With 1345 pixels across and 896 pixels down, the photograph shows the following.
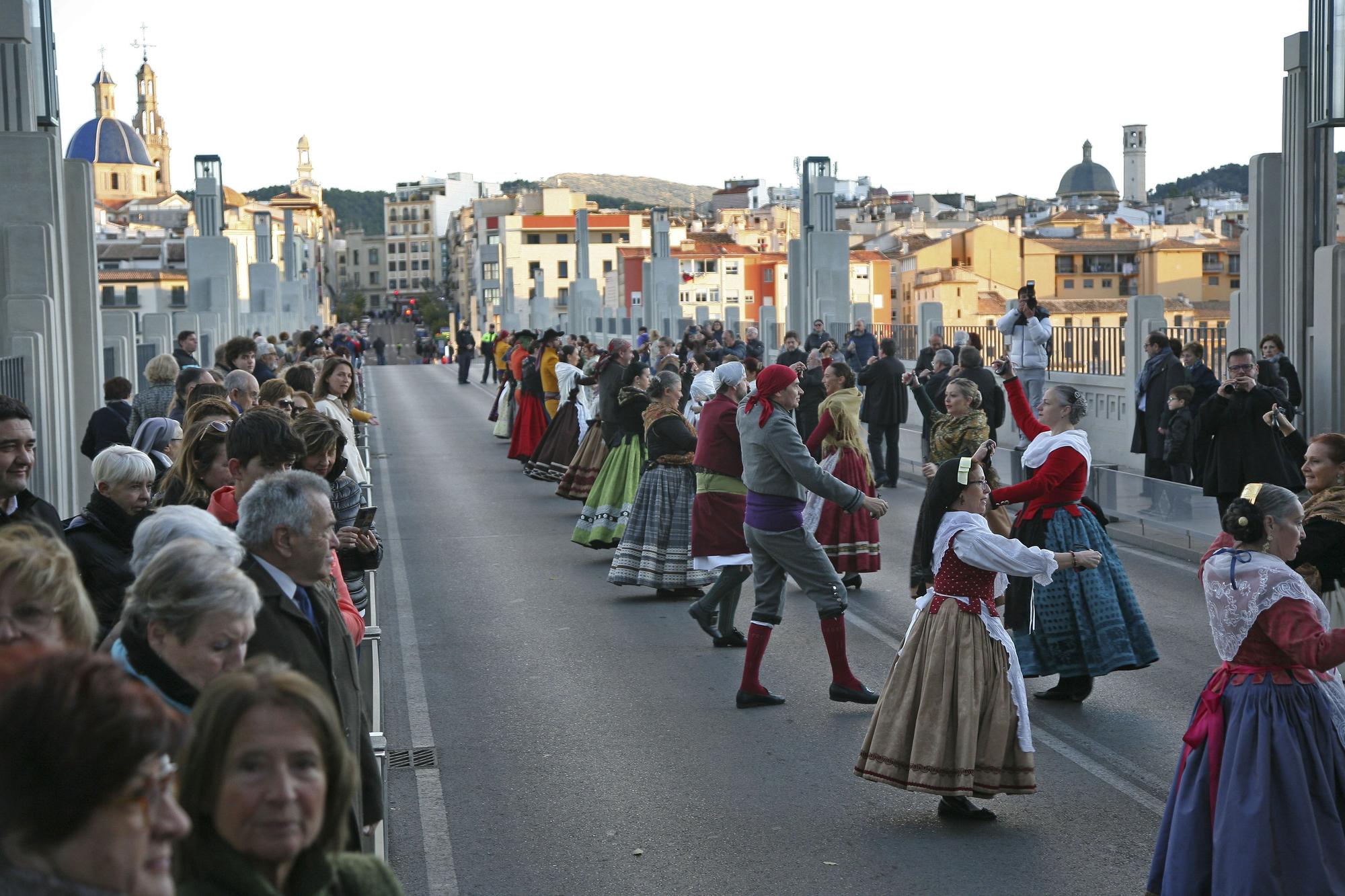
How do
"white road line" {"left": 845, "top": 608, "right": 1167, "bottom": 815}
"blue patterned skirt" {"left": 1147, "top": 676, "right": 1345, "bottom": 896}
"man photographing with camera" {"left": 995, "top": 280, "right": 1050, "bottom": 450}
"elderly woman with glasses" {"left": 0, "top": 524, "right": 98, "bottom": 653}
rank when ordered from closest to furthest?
"elderly woman with glasses" {"left": 0, "top": 524, "right": 98, "bottom": 653}
"blue patterned skirt" {"left": 1147, "top": 676, "right": 1345, "bottom": 896}
"white road line" {"left": 845, "top": 608, "right": 1167, "bottom": 815}
"man photographing with camera" {"left": 995, "top": 280, "right": 1050, "bottom": 450}

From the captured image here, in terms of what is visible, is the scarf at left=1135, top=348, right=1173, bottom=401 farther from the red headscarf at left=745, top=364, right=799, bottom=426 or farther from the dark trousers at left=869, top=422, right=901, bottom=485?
the red headscarf at left=745, top=364, right=799, bottom=426

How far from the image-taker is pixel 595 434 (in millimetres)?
16266

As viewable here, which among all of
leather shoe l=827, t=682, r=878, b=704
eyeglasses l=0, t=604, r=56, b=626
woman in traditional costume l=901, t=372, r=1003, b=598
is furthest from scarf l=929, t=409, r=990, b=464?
eyeglasses l=0, t=604, r=56, b=626

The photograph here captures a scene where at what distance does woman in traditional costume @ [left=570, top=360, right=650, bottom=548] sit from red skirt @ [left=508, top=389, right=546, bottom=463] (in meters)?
7.41

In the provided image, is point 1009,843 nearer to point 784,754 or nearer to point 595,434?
point 784,754

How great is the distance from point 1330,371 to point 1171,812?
10.7m

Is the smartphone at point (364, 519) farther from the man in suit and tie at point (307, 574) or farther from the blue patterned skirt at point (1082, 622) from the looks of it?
the blue patterned skirt at point (1082, 622)

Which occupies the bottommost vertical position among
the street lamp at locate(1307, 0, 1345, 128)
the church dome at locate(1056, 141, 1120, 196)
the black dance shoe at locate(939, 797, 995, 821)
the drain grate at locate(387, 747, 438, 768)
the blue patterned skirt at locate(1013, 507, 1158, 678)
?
the drain grate at locate(387, 747, 438, 768)

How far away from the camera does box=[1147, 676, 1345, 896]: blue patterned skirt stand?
5090 mm

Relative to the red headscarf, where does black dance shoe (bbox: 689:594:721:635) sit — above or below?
below

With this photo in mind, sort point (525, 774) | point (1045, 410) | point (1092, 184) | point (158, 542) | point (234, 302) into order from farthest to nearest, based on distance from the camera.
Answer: point (1092, 184) < point (234, 302) < point (1045, 410) < point (525, 774) < point (158, 542)

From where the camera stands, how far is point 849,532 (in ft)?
40.3

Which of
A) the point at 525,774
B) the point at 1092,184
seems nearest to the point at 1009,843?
the point at 525,774

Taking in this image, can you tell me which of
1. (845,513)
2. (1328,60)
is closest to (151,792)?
(845,513)
